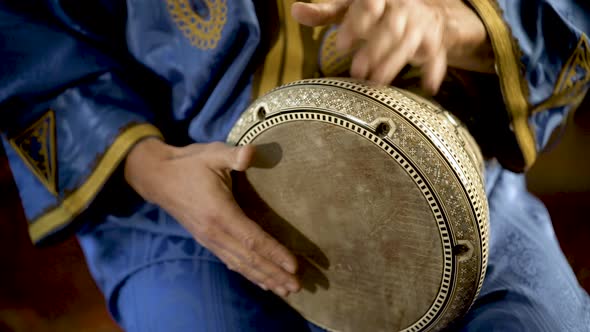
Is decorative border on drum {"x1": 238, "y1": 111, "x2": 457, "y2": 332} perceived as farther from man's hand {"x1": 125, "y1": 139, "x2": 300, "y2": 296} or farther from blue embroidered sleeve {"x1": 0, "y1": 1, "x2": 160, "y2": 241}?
blue embroidered sleeve {"x1": 0, "y1": 1, "x2": 160, "y2": 241}

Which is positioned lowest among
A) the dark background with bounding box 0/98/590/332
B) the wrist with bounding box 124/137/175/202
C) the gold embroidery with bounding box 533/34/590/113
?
the dark background with bounding box 0/98/590/332

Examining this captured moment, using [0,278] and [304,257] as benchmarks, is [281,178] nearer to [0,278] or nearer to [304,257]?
[304,257]

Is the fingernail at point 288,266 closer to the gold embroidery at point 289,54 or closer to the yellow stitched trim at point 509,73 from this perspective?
the gold embroidery at point 289,54

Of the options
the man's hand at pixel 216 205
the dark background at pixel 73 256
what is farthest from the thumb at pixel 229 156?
the dark background at pixel 73 256

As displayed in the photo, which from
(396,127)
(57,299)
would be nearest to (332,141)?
(396,127)

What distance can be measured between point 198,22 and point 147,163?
0.19 metres

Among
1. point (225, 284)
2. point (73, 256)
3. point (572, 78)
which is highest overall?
point (572, 78)

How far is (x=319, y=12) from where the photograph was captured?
17.8 inches

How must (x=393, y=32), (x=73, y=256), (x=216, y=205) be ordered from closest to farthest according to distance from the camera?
(x=393, y=32)
(x=216, y=205)
(x=73, y=256)

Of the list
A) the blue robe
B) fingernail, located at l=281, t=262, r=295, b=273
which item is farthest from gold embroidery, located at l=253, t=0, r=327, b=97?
fingernail, located at l=281, t=262, r=295, b=273

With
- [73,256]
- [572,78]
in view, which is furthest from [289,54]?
[73,256]

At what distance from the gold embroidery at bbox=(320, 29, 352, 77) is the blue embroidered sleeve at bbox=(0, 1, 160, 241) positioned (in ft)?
0.76

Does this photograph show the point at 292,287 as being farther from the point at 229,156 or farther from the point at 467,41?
the point at 467,41

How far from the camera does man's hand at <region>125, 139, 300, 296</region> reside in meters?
0.55
